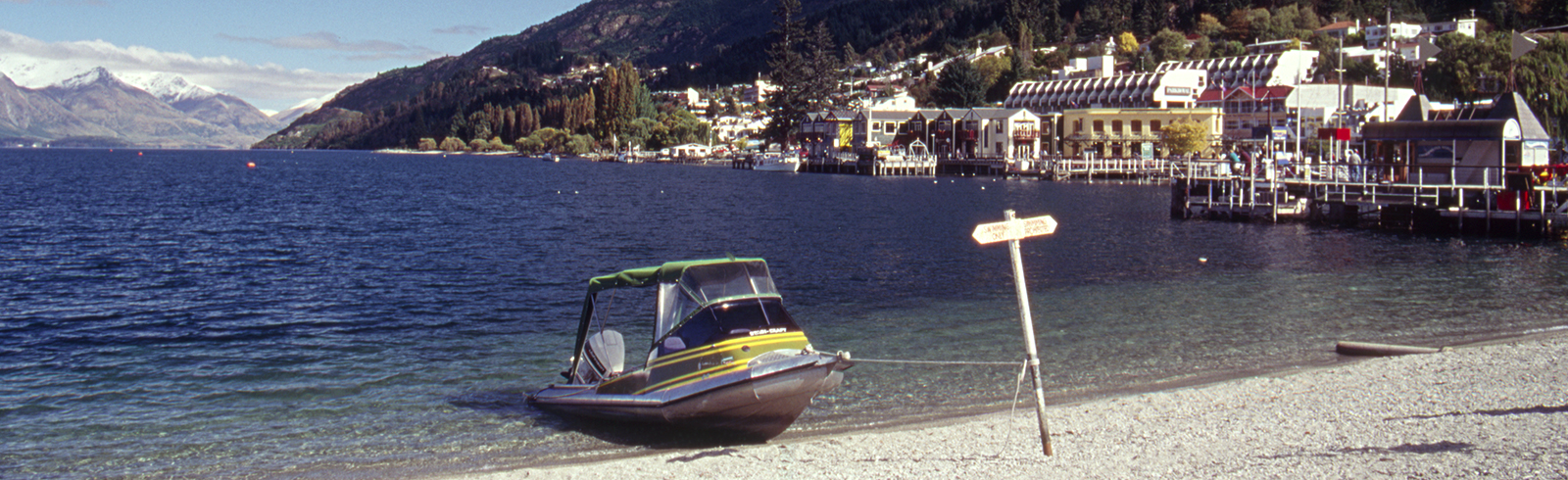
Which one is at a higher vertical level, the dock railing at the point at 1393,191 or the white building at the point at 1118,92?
the white building at the point at 1118,92

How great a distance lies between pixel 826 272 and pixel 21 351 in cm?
1855

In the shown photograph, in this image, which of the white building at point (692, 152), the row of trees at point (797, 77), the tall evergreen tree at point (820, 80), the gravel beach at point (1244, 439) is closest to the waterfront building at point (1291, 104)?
the tall evergreen tree at point (820, 80)

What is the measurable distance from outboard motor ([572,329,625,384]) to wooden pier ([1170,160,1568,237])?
35620mm

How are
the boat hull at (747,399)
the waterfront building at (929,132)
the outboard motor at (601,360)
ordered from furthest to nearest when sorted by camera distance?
the waterfront building at (929,132), the outboard motor at (601,360), the boat hull at (747,399)

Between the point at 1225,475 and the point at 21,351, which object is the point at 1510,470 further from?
the point at 21,351

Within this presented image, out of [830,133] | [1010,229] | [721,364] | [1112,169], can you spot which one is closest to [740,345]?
[721,364]

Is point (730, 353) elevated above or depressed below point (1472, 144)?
below

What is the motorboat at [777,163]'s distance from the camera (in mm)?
131125

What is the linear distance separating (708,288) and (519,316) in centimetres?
1078

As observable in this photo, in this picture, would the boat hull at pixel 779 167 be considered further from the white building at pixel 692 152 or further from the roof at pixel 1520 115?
the roof at pixel 1520 115

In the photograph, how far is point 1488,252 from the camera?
3322 cm

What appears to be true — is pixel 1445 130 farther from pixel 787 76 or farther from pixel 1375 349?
pixel 787 76

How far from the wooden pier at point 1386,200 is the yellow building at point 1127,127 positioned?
54.6m

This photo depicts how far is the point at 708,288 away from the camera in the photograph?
1295 cm
